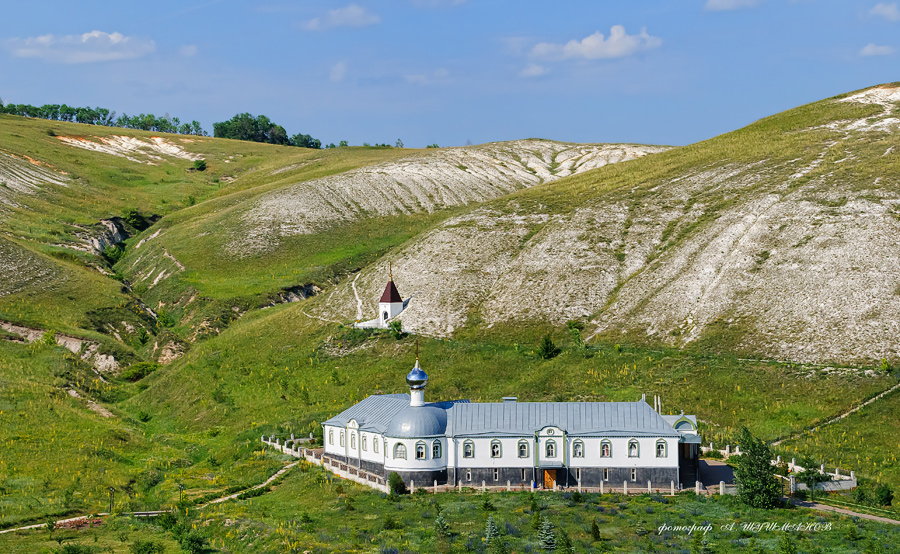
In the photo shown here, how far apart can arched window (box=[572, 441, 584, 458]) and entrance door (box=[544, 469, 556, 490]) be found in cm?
169

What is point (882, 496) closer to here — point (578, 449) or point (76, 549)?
point (578, 449)

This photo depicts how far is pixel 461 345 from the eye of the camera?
290 feet

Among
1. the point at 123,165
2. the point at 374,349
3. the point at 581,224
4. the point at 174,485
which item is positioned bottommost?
the point at 174,485

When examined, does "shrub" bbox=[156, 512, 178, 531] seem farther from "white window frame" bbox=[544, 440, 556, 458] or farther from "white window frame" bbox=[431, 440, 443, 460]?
"white window frame" bbox=[544, 440, 556, 458]

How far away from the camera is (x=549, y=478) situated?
55938 mm

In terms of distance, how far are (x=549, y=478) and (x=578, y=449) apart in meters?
2.58

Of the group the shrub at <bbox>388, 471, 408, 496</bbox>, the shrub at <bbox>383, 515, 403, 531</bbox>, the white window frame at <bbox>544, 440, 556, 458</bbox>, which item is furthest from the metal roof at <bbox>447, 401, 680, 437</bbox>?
the shrub at <bbox>383, 515, 403, 531</bbox>

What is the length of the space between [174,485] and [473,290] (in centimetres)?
4695

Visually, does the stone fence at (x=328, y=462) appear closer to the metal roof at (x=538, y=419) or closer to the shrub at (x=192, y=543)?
the metal roof at (x=538, y=419)

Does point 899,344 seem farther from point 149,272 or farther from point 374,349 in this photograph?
point 149,272

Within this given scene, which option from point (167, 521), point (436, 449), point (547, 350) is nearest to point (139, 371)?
point (547, 350)

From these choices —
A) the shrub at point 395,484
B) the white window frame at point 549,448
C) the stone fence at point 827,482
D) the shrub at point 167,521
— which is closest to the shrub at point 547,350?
the white window frame at point 549,448

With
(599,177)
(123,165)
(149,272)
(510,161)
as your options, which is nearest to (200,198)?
(123,165)

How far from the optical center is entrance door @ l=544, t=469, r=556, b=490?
55.8 meters
